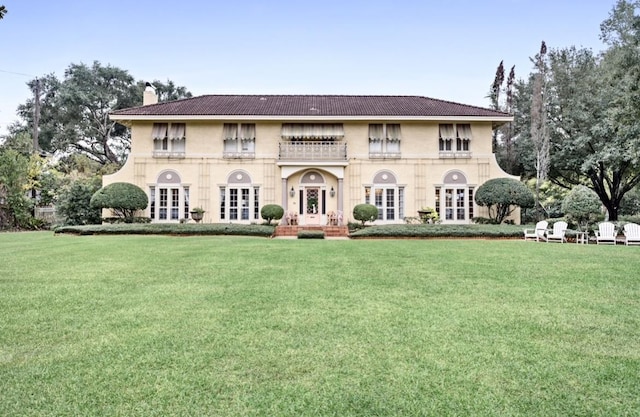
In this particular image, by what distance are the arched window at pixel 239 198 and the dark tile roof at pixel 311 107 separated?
4.11 meters

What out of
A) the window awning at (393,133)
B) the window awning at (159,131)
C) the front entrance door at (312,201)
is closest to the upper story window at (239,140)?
the window awning at (159,131)

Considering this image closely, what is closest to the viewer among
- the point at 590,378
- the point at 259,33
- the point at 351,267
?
the point at 590,378

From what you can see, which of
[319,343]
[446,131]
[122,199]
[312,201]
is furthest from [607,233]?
[122,199]

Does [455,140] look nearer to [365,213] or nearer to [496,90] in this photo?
[365,213]

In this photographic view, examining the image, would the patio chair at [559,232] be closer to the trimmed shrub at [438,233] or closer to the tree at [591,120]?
the trimmed shrub at [438,233]

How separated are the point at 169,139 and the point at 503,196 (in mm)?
20978

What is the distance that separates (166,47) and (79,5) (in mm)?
5399

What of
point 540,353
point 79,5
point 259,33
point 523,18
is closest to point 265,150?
point 259,33

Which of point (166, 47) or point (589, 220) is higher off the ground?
point (166, 47)

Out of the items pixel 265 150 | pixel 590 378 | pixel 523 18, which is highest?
pixel 523 18

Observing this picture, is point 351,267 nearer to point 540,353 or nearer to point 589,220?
point 540,353

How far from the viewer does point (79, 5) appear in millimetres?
19094

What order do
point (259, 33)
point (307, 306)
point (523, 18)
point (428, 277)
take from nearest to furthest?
point (307, 306)
point (428, 277)
point (523, 18)
point (259, 33)

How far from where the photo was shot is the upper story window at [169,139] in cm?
2567
